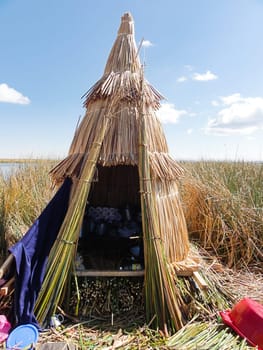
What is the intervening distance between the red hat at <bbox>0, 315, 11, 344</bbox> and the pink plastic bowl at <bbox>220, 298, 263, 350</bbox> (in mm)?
1663

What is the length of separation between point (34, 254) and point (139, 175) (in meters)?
1.06

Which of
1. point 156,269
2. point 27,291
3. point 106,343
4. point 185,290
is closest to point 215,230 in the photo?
point 185,290

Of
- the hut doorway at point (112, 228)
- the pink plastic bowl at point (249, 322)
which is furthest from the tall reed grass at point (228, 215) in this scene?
the pink plastic bowl at point (249, 322)

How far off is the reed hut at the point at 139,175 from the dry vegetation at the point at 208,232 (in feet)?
0.63

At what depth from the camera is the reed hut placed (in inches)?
86.6

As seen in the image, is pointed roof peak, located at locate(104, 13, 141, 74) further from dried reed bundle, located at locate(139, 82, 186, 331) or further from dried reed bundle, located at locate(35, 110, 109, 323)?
dried reed bundle, located at locate(139, 82, 186, 331)

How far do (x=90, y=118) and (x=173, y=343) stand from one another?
1.94 meters

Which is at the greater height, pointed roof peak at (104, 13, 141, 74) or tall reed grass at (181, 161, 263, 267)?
pointed roof peak at (104, 13, 141, 74)

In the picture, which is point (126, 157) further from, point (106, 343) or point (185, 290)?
point (106, 343)

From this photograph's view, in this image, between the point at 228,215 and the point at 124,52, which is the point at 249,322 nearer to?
the point at 228,215

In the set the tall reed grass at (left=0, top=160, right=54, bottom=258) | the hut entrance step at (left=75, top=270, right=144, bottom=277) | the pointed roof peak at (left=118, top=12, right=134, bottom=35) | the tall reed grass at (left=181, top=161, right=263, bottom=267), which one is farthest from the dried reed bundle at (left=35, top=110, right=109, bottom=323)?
the tall reed grass at (left=181, top=161, right=263, bottom=267)

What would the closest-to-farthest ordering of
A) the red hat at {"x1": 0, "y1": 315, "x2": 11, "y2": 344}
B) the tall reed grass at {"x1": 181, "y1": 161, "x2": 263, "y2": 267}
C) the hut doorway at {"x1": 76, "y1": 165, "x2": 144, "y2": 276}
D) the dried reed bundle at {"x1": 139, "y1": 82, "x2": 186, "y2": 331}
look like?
1. the red hat at {"x1": 0, "y1": 315, "x2": 11, "y2": 344}
2. the dried reed bundle at {"x1": 139, "y1": 82, "x2": 186, "y2": 331}
3. the hut doorway at {"x1": 76, "y1": 165, "x2": 144, "y2": 276}
4. the tall reed grass at {"x1": 181, "y1": 161, "x2": 263, "y2": 267}

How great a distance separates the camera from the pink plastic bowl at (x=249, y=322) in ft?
6.75

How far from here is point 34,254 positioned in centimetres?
232
